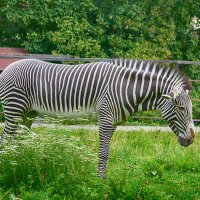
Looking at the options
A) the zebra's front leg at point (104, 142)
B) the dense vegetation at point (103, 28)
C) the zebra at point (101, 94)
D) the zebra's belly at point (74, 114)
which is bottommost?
the dense vegetation at point (103, 28)

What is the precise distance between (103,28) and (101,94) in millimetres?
12401

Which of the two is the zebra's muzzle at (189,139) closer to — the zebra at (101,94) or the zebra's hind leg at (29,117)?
the zebra at (101,94)

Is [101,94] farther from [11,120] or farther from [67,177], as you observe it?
[67,177]

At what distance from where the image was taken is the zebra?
9492 mm

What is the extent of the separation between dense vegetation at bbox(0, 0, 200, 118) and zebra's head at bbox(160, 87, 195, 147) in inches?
442

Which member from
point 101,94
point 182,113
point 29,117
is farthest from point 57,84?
point 182,113

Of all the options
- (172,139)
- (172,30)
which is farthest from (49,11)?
(172,139)

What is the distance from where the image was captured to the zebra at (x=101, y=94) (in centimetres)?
949

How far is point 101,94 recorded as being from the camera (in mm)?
9656

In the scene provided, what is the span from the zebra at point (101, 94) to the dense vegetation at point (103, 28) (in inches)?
416

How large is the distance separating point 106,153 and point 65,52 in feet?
38.3

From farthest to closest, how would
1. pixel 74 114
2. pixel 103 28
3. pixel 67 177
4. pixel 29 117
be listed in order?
pixel 103 28
pixel 29 117
pixel 74 114
pixel 67 177

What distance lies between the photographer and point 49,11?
2128 centimetres

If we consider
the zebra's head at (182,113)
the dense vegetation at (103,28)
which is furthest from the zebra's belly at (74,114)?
the dense vegetation at (103,28)
